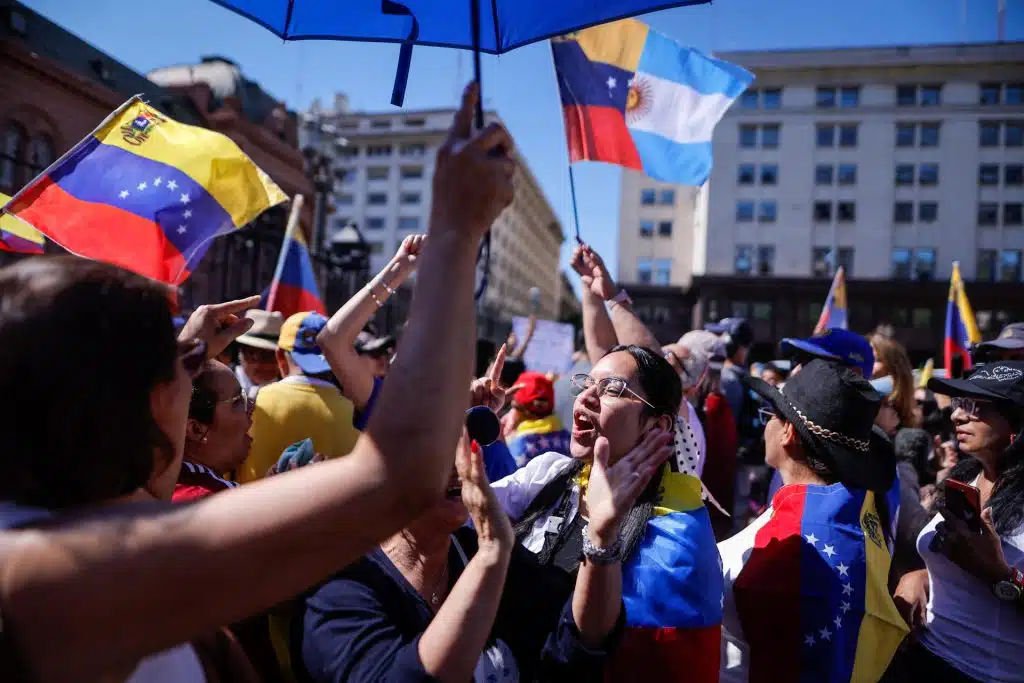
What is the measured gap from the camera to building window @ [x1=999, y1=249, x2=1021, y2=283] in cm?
3703

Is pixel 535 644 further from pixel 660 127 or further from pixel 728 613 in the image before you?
pixel 660 127

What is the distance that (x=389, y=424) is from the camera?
35.5 inches

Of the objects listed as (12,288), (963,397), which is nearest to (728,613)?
(963,397)

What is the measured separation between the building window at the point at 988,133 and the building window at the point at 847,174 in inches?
252

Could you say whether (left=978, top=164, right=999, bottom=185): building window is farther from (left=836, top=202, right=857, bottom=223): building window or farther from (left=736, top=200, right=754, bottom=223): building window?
(left=736, top=200, right=754, bottom=223): building window

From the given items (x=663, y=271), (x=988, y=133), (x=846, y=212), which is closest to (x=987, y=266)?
(x=988, y=133)

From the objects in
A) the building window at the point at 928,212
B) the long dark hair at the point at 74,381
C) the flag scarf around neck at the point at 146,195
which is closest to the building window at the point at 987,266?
the building window at the point at 928,212

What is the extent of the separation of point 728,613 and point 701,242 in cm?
4339

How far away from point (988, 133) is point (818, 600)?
46.0 metres

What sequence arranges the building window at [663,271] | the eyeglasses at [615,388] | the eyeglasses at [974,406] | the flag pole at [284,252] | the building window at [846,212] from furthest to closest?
the building window at [663,271], the building window at [846,212], the flag pole at [284,252], the eyeglasses at [974,406], the eyeglasses at [615,388]

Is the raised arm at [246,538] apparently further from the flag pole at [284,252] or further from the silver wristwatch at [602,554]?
the flag pole at [284,252]

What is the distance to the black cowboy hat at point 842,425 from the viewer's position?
7.86 ft

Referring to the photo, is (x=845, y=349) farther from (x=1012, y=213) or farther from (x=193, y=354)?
(x=1012, y=213)

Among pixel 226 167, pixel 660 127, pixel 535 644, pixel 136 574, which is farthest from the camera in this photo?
pixel 660 127
